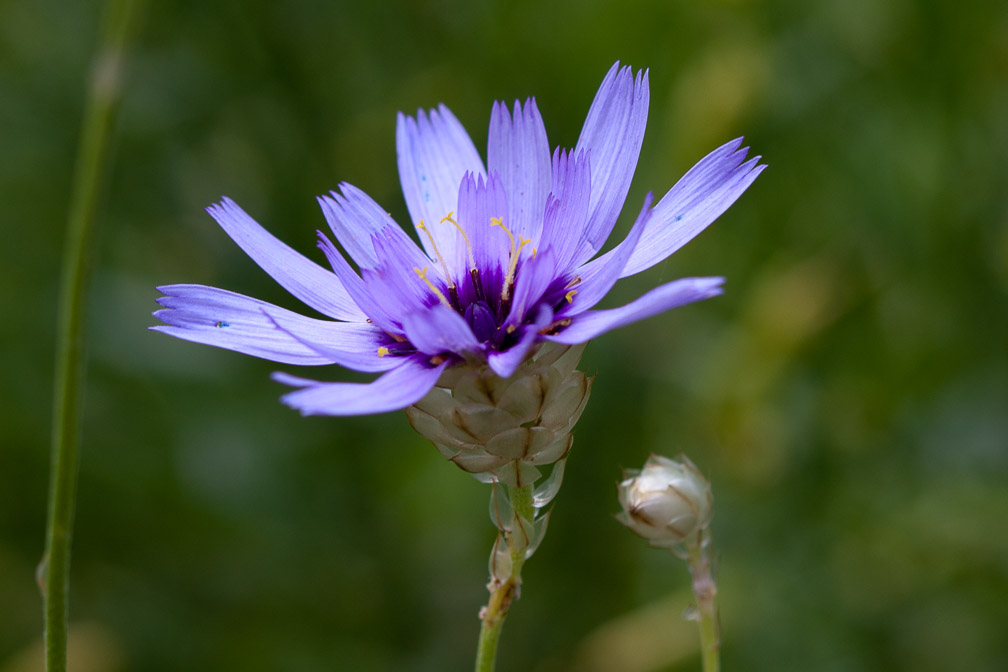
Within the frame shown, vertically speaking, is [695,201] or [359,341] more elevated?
[695,201]

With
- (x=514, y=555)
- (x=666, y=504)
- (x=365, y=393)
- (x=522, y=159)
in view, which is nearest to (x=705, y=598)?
(x=666, y=504)

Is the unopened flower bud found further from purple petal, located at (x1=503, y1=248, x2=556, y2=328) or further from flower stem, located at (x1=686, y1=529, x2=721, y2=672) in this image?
purple petal, located at (x1=503, y1=248, x2=556, y2=328)

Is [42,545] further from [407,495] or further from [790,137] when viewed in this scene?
[790,137]

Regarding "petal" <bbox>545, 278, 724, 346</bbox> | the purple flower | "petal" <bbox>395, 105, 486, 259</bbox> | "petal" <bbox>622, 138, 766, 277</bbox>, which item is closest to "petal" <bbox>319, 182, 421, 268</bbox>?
the purple flower

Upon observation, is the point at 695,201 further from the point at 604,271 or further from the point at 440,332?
the point at 440,332

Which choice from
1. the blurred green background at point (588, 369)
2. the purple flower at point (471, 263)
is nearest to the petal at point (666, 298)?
the purple flower at point (471, 263)

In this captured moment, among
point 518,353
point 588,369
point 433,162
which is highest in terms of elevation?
point 588,369
